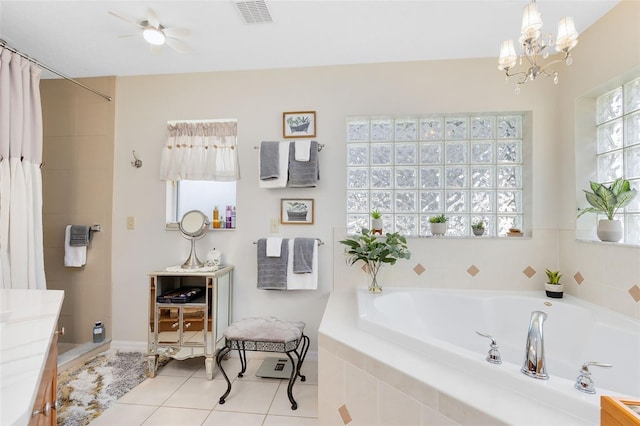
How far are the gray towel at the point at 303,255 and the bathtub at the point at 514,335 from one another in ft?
1.49

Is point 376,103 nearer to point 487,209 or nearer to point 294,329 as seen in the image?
point 487,209

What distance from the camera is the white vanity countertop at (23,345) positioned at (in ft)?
1.88

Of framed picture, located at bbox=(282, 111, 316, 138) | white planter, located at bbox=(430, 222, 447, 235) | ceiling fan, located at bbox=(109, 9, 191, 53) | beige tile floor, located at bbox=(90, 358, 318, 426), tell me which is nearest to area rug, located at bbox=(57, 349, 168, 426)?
beige tile floor, located at bbox=(90, 358, 318, 426)

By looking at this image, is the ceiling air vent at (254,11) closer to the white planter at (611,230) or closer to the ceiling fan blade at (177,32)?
the ceiling fan blade at (177,32)

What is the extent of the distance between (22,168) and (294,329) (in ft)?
6.87

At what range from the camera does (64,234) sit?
260 cm

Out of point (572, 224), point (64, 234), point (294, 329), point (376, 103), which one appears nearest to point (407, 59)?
point (376, 103)

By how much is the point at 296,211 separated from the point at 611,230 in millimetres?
2049

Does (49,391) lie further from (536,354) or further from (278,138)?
(278,138)

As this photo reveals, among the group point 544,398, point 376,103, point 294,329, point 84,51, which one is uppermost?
point 84,51

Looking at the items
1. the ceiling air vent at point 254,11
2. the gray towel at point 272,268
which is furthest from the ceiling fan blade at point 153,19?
the gray towel at point 272,268

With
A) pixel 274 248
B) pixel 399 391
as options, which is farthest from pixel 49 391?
pixel 274 248

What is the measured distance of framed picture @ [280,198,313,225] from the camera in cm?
241

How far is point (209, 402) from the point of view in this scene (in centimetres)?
183
